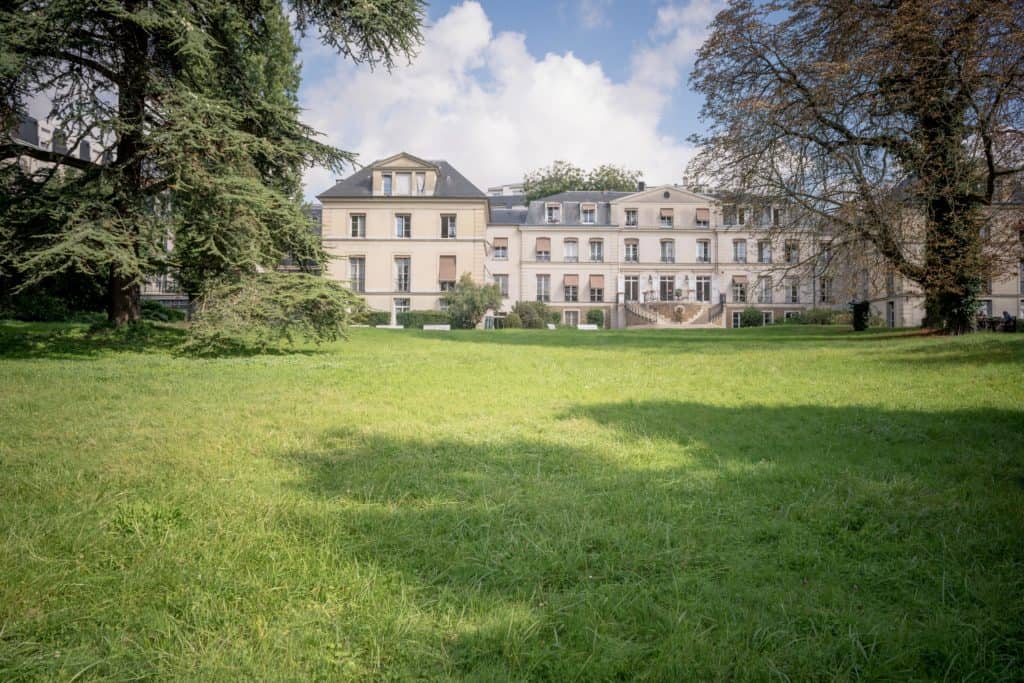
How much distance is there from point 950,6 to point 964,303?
25.3 feet

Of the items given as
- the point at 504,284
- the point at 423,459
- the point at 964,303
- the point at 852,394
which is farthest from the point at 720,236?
the point at 423,459

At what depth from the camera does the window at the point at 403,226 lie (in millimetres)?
44031

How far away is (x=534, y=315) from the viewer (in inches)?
1609

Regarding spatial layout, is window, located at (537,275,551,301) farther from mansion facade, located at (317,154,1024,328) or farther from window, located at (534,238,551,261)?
window, located at (534,238,551,261)

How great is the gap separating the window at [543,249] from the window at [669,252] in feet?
32.0

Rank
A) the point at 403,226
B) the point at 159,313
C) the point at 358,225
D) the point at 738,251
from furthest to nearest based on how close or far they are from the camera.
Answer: the point at 738,251 → the point at 358,225 → the point at 403,226 → the point at 159,313

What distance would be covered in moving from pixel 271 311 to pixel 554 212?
1639 inches

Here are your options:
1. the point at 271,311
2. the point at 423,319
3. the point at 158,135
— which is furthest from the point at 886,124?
the point at 423,319

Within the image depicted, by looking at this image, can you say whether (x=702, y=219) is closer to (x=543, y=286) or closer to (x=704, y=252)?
(x=704, y=252)

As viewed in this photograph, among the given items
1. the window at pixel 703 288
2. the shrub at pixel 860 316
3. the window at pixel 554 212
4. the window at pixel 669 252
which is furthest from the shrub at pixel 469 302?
the window at pixel 703 288

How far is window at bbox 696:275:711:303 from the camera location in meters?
51.9

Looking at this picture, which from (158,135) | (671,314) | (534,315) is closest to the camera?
(158,135)

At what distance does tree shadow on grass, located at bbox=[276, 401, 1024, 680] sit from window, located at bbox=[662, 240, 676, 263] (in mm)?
47784

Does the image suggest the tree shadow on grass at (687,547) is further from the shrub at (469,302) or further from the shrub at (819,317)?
the shrub at (819,317)
